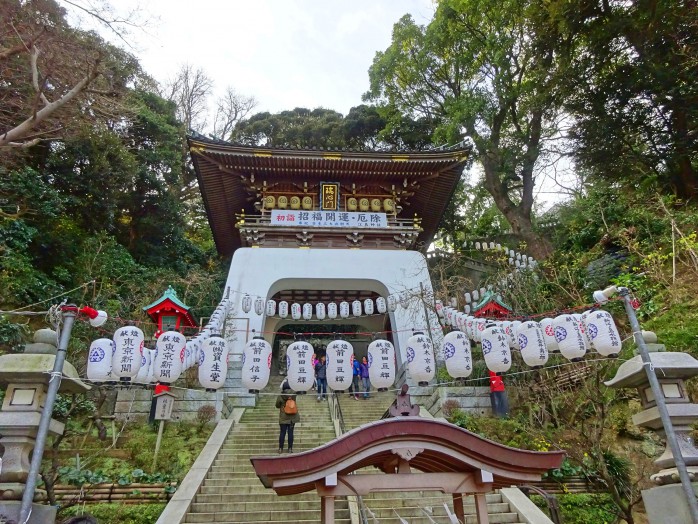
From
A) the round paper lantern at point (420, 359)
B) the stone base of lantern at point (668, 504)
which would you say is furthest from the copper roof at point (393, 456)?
the round paper lantern at point (420, 359)

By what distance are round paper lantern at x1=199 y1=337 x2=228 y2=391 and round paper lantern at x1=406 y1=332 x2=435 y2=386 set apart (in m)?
3.40

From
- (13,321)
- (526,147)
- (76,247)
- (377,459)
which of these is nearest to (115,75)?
(76,247)

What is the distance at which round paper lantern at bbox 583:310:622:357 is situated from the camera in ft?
21.5

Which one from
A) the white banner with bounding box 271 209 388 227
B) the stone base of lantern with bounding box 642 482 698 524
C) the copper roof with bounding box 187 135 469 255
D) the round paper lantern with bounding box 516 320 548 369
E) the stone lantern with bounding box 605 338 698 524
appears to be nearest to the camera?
the stone base of lantern with bounding box 642 482 698 524

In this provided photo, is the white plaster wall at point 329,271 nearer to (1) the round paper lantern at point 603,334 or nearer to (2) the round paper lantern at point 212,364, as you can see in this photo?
(2) the round paper lantern at point 212,364

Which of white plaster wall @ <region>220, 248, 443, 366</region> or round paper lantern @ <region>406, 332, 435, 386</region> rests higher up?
white plaster wall @ <region>220, 248, 443, 366</region>

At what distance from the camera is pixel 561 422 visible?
9211mm

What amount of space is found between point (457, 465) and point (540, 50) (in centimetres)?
1915

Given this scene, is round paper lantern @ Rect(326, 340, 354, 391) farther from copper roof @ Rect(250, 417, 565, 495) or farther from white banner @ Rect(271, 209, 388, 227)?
white banner @ Rect(271, 209, 388, 227)

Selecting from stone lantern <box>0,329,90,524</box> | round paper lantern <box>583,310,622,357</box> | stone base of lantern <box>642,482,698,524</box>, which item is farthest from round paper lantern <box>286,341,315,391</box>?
stone base of lantern <box>642,482,698,524</box>

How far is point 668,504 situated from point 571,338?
2.43m

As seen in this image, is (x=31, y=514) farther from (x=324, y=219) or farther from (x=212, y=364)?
(x=324, y=219)

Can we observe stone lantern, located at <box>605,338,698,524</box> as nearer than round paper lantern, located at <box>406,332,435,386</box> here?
Yes

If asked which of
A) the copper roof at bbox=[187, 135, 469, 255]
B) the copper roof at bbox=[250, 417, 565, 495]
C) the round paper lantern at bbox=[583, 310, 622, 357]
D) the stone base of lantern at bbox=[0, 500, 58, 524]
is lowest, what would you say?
the stone base of lantern at bbox=[0, 500, 58, 524]
